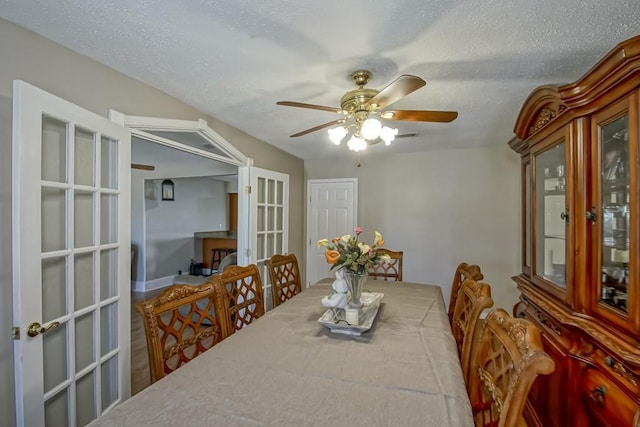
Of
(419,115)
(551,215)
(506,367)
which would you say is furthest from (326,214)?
(506,367)

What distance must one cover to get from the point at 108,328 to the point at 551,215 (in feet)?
9.81

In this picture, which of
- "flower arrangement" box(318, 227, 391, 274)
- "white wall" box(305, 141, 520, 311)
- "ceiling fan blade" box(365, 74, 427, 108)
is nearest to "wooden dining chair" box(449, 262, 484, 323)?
"flower arrangement" box(318, 227, 391, 274)

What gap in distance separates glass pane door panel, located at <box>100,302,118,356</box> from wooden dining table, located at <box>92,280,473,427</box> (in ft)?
3.02

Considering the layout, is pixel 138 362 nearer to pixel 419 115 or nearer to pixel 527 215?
pixel 419 115

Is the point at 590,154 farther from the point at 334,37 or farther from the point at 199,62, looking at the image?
the point at 199,62

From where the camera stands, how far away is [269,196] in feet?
12.5

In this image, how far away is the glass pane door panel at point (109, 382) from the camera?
5.77 feet

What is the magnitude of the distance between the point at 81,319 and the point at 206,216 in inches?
216

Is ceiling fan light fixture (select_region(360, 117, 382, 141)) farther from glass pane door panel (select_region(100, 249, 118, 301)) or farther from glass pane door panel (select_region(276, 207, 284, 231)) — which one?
glass pane door panel (select_region(276, 207, 284, 231))

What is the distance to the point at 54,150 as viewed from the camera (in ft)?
4.84

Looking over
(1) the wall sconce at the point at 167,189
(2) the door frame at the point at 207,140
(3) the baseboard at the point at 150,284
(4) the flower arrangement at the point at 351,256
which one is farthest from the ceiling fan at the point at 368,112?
(3) the baseboard at the point at 150,284

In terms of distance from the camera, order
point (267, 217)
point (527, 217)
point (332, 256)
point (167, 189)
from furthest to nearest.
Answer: point (167, 189), point (267, 217), point (527, 217), point (332, 256)

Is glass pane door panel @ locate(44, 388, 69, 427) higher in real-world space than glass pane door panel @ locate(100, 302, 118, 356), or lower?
lower

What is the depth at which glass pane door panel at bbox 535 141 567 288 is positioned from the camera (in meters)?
1.78
